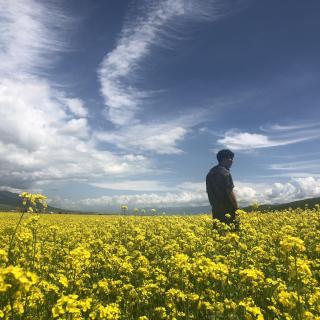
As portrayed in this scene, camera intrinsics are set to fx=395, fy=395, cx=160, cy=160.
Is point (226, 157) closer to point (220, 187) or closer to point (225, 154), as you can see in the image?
point (225, 154)

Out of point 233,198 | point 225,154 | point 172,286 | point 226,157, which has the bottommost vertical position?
point 172,286

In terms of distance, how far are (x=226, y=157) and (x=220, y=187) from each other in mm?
1140

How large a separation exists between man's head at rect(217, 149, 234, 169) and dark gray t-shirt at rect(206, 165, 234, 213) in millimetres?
167

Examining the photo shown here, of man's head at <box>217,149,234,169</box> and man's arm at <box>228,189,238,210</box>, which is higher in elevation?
man's head at <box>217,149,234,169</box>

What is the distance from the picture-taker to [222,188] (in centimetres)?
1457

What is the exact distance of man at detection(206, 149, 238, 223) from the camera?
14.5 meters

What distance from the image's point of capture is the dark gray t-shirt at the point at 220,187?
14.5 meters

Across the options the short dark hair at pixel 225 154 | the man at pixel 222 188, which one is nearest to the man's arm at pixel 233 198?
the man at pixel 222 188

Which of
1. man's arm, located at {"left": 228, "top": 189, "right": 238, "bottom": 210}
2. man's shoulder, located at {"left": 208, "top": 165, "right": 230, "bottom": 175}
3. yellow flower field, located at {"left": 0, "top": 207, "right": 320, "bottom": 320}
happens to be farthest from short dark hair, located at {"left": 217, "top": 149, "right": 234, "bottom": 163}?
yellow flower field, located at {"left": 0, "top": 207, "right": 320, "bottom": 320}

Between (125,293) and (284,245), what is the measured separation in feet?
14.9

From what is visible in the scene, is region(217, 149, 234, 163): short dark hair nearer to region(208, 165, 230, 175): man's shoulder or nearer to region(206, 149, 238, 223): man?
region(206, 149, 238, 223): man

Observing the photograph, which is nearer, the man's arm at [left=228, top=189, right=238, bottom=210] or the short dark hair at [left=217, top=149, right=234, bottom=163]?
the man's arm at [left=228, top=189, right=238, bottom=210]

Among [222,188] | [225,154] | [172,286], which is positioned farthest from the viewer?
[225,154]

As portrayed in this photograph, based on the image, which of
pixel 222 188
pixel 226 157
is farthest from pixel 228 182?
pixel 226 157
